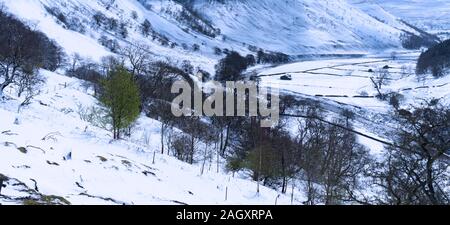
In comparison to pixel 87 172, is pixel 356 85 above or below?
above

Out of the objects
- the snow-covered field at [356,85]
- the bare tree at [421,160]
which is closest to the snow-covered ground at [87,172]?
the bare tree at [421,160]

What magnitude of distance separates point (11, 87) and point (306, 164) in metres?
23.5

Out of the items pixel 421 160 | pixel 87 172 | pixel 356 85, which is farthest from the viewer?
pixel 356 85

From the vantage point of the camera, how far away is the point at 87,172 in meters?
13.8

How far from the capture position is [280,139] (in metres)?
40.6

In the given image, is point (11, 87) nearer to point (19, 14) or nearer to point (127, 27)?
point (19, 14)

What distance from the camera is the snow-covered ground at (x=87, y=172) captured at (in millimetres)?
10500

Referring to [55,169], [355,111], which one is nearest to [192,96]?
[355,111]

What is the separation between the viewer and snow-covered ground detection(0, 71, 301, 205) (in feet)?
34.4

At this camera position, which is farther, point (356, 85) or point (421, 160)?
point (356, 85)

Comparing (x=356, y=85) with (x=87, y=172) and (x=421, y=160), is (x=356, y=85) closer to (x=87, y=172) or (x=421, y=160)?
(x=421, y=160)

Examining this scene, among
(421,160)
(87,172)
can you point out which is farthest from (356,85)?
(87,172)

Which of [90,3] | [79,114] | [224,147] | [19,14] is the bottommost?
[224,147]

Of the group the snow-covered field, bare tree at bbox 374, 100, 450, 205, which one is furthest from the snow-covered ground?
the snow-covered field
